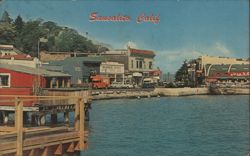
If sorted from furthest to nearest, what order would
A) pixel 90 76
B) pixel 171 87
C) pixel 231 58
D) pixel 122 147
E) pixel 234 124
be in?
pixel 231 58
pixel 171 87
pixel 90 76
pixel 234 124
pixel 122 147

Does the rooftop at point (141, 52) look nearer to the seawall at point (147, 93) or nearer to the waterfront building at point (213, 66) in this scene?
the seawall at point (147, 93)

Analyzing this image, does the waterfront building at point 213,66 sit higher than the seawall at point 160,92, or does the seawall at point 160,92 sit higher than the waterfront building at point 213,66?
the waterfront building at point 213,66

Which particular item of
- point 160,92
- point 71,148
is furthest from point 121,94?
point 71,148

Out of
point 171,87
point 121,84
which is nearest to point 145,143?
point 121,84

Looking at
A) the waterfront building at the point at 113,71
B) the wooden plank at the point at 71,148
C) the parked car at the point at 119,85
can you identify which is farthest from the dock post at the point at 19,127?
the waterfront building at the point at 113,71

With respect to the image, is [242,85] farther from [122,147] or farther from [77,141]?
[77,141]

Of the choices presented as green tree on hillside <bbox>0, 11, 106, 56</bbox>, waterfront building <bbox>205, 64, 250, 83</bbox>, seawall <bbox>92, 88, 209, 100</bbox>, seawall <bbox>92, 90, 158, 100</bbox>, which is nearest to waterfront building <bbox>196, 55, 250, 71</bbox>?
waterfront building <bbox>205, 64, 250, 83</bbox>

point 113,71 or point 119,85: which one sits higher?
point 113,71

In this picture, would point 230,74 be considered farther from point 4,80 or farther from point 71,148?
point 71,148
